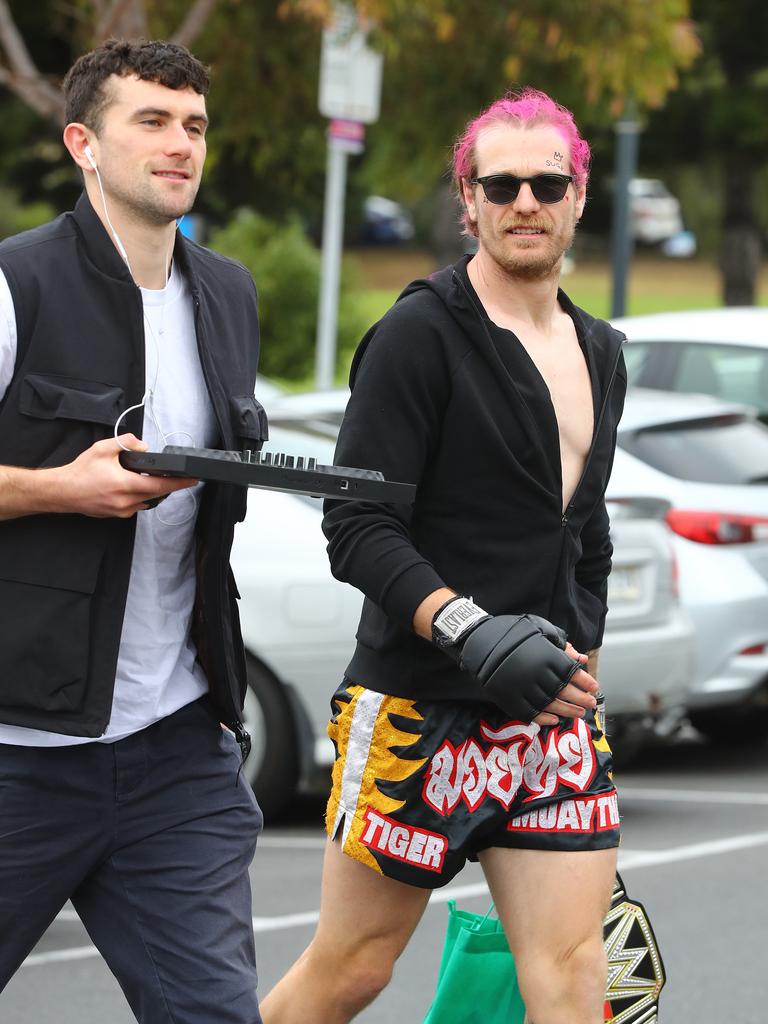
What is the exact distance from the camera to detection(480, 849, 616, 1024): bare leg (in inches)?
133

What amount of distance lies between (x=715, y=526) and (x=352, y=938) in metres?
4.65

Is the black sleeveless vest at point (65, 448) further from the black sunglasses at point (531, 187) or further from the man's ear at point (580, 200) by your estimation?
the man's ear at point (580, 200)

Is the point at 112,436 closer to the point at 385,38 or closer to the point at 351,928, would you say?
the point at 351,928

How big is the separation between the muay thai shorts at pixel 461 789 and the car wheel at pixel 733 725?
539 centimetres

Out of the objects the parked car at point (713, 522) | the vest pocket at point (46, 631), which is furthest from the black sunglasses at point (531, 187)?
the parked car at point (713, 522)

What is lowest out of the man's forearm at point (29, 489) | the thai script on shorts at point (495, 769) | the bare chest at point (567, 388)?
the thai script on shorts at point (495, 769)

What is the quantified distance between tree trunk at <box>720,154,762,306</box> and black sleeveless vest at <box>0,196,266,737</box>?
2486cm

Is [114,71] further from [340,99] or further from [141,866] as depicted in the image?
[340,99]

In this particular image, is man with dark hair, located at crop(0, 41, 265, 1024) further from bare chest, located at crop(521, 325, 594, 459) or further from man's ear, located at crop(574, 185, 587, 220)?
man's ear, located at crop(574, 185, 587, 220)

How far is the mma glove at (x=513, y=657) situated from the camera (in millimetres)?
3146

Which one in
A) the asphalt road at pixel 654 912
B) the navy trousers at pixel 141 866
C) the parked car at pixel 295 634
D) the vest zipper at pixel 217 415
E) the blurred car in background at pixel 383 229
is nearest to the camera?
the navy trousers at pixel 141 866

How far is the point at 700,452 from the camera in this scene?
7.98m

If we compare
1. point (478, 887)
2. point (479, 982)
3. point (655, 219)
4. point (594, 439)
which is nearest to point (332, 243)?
point (478, 887)

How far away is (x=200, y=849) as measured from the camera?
10.5ft
